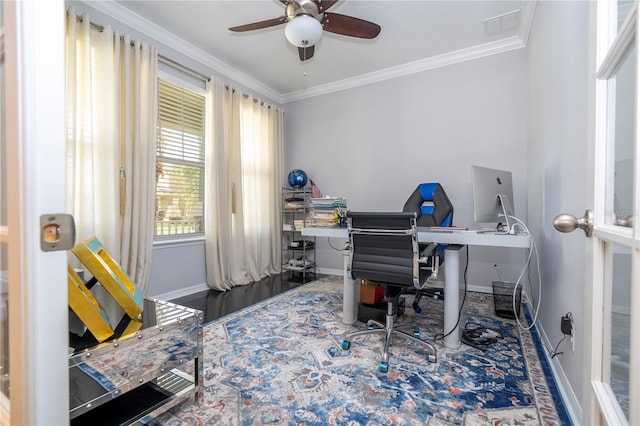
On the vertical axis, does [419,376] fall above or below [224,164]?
below

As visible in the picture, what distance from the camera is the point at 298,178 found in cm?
420

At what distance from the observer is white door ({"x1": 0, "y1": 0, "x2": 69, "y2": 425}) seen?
0.46 meters

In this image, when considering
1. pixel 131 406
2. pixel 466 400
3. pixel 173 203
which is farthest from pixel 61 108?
pixel 173 203

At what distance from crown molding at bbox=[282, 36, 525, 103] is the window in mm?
1684

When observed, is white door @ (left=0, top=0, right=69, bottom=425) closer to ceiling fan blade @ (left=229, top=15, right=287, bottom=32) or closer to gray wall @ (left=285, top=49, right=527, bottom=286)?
ceiling fan blade @ (left=229, top=15, right=287, bottom=32)

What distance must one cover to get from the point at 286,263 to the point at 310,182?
4.25ft

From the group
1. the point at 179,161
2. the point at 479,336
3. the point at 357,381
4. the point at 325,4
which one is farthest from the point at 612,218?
the point at 179,161

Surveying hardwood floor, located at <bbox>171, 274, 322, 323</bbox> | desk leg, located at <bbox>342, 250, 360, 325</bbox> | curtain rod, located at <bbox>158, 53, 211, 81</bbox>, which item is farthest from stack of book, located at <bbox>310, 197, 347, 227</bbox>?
curtain rod, located at <bbox>158, 53, 211, 81</bbox>

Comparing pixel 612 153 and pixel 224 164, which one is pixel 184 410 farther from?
pixel 224 164

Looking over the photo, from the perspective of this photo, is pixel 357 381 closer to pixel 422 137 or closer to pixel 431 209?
pixel 431 209

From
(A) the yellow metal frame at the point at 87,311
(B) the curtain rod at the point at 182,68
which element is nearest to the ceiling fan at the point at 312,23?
(B) the curtain rod at the point at 182,68

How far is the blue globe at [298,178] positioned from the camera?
420cm

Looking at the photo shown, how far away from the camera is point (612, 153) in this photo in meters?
0.61

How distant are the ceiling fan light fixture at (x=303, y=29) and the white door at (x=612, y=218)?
181 centimetres
